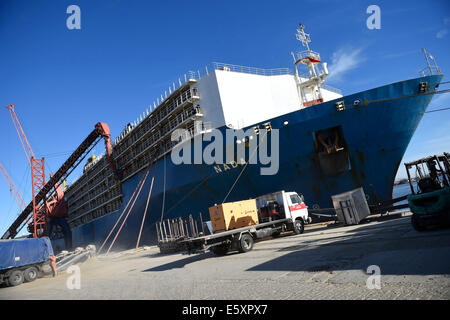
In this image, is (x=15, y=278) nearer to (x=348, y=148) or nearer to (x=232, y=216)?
(x=232, y=216)

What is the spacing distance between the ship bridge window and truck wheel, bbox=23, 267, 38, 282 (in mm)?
18919

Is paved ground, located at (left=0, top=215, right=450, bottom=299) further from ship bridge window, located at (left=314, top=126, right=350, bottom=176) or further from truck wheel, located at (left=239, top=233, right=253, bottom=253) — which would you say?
ship bridge window, located at (left=314, top=126, right=350, bottom=176)

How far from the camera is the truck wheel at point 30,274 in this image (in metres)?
16.5

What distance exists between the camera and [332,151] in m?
16.2

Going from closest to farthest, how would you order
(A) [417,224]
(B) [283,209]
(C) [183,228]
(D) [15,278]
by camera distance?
(A) [417,224], (B) [283,209], (D) [15,278], (C) [183,228]

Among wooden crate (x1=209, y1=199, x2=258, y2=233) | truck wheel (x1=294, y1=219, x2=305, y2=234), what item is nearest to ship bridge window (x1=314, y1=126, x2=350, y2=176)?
truck wheel (x1=294, y1=219, x2=305, y2=234)

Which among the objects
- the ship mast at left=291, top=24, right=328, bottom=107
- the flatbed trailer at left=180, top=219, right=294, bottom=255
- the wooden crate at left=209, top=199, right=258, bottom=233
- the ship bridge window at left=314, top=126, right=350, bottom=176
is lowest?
the flatbed trailer at left=180, top=219, right=294, bottom=255

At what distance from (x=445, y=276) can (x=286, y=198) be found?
10.3 meters

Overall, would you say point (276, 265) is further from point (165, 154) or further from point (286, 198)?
point (165, 154)

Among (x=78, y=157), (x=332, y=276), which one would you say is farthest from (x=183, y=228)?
(x=78, y=157)

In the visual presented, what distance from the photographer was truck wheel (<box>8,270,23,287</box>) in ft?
51.3

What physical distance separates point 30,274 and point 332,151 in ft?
64.9

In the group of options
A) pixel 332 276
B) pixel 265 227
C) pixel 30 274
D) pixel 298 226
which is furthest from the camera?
pixel 30 274

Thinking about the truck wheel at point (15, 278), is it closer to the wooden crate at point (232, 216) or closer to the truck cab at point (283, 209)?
the wooden crate at point (232, 216)
